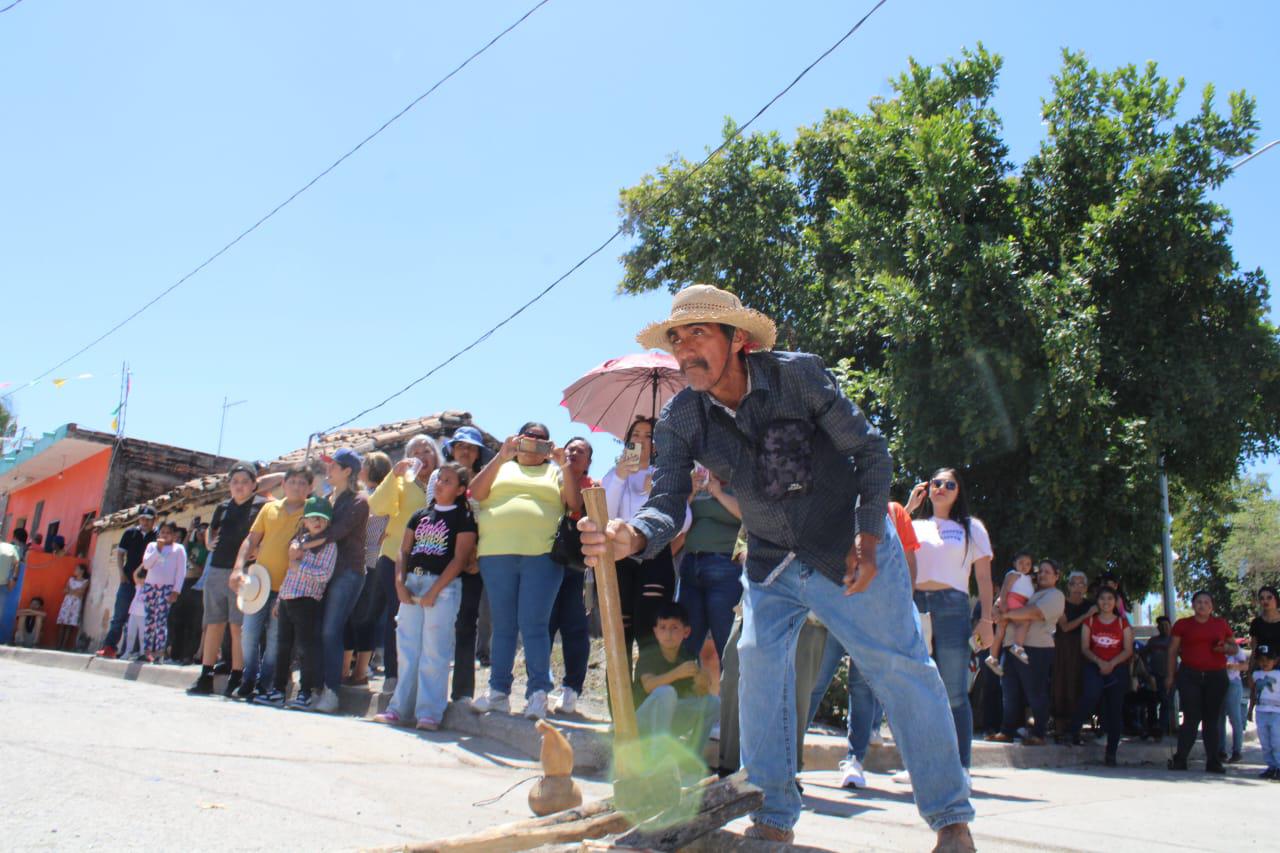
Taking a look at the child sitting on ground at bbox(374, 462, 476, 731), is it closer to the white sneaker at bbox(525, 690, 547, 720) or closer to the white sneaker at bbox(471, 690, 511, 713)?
the white sneaker at bbox(471, 690, 511, 713)

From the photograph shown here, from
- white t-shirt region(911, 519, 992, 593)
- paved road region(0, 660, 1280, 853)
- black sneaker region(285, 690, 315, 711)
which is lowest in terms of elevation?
paved road region(0, 660, 1280, 853)

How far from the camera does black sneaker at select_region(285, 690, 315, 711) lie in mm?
7508

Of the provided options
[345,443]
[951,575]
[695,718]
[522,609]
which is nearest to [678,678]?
[695,718]

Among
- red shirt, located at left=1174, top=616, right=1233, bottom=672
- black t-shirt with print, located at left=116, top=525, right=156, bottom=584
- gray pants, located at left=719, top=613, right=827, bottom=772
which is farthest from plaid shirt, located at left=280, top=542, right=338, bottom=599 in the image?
red shirt, located at left=1174, top=616, right=1233, bottom=672

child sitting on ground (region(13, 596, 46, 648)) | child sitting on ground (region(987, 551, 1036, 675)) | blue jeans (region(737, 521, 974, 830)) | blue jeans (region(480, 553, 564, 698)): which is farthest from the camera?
child sitting on ground (region(13, 596, 46, 648))

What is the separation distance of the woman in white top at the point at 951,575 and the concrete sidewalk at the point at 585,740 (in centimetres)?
101

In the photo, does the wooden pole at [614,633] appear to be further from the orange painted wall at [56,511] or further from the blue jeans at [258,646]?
the orange painted wall at [56,511]

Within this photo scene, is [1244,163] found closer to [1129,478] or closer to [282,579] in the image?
[1129,478]

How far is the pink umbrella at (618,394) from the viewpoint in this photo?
→ 27.8 feet

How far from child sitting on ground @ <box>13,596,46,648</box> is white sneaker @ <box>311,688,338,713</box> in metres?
15.0

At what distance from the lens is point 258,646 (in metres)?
8.11

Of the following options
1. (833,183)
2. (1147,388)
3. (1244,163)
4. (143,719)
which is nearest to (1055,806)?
(143,719)

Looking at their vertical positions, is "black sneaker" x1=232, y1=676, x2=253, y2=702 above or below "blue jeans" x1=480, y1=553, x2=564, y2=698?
below

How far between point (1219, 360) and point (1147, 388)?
36.5 inches
